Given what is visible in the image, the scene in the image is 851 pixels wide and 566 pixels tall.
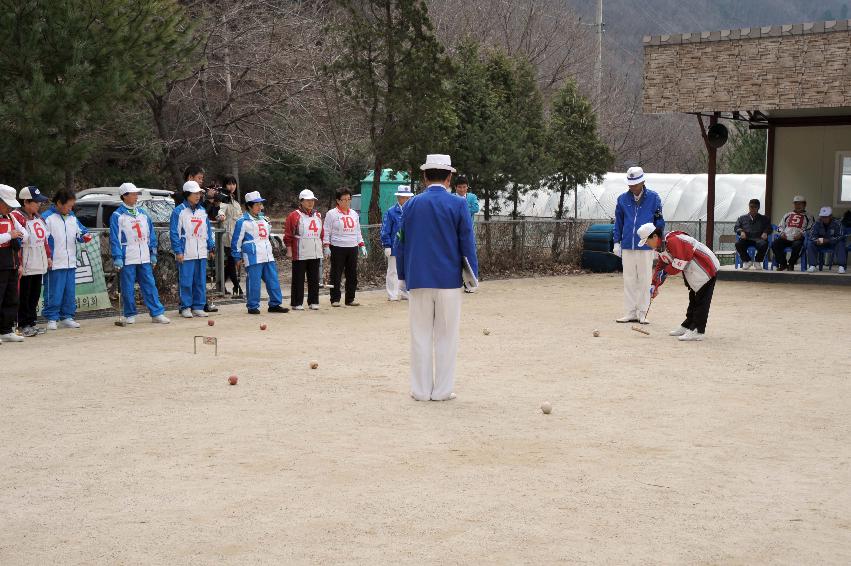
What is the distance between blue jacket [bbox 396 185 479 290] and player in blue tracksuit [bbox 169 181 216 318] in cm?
588

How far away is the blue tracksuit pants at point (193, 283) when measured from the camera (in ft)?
47.0

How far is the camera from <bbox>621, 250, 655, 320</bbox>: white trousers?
1391 centimetres

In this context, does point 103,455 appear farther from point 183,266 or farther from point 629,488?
point 183,266

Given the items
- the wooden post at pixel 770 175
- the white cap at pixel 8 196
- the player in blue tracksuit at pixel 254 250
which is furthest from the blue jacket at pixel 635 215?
the wooden post at pixel 770 175

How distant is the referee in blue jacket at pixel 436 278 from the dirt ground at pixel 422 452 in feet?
1.00


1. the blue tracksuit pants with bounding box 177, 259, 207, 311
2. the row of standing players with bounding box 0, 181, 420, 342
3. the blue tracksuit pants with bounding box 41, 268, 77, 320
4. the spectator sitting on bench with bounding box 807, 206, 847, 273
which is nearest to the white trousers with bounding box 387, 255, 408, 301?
the row of standing players with bounding box 0, 181, 420, 342

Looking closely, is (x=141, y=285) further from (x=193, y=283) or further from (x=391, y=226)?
(x=391, y=226)

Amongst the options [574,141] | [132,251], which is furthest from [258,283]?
[574,141]

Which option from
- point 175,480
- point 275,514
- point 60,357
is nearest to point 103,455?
point 175,480

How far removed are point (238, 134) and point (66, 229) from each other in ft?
37.5

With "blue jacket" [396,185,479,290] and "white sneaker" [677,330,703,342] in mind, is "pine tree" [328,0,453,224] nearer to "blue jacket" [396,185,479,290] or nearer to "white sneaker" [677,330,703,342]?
"white sneaker" [677,330,703,342]

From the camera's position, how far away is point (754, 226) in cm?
2134

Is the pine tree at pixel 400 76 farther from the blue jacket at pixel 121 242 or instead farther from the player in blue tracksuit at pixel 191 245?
the blue jacket at pixel 121 242

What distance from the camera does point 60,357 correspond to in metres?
11.0
